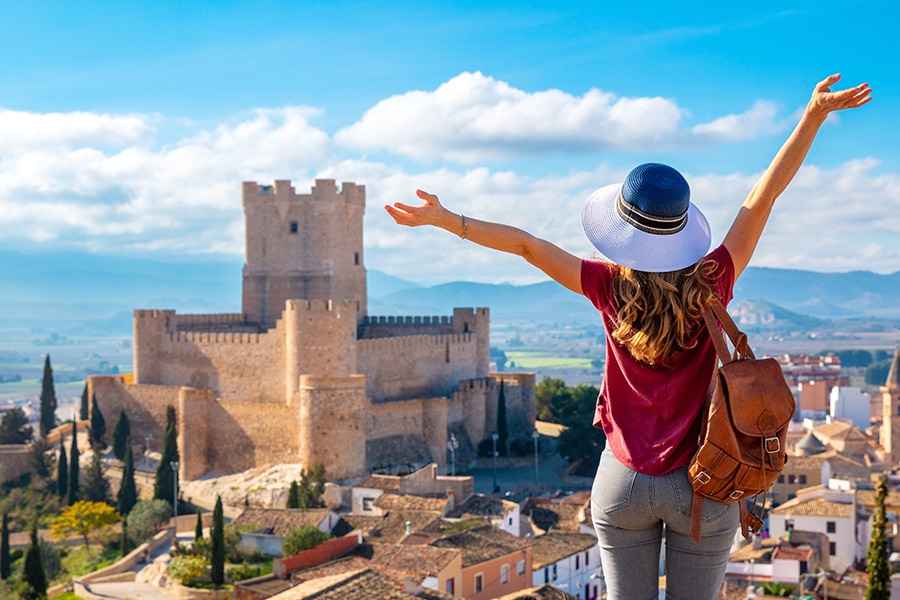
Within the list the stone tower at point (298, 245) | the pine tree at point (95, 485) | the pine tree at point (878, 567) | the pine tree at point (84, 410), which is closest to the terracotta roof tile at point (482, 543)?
the pine tree at point (878, 567)

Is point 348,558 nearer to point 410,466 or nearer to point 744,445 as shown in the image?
point 410,466

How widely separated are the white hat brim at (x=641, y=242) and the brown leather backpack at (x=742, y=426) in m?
0.26

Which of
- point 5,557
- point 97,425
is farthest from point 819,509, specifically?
point 97,425

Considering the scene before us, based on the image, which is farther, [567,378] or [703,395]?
[567,378]

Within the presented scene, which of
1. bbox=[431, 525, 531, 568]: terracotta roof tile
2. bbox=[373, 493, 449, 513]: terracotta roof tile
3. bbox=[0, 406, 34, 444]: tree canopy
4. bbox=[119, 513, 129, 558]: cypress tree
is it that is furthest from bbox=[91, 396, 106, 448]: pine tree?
bbox=[431, 525, 531, 568]: terracotta roof tile

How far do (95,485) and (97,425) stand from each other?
3981 millimetres

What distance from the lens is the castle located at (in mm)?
29672

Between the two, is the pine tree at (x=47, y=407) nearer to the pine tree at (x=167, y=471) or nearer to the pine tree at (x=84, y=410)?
the pine tree at (x=84, y=410)

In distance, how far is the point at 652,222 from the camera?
3398 mm

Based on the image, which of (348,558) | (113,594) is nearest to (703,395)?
(348,558)

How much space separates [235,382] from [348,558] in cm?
1377

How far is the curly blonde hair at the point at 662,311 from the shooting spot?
3398 millimetres

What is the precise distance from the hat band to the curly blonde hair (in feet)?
0.44

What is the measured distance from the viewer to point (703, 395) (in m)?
3.47
